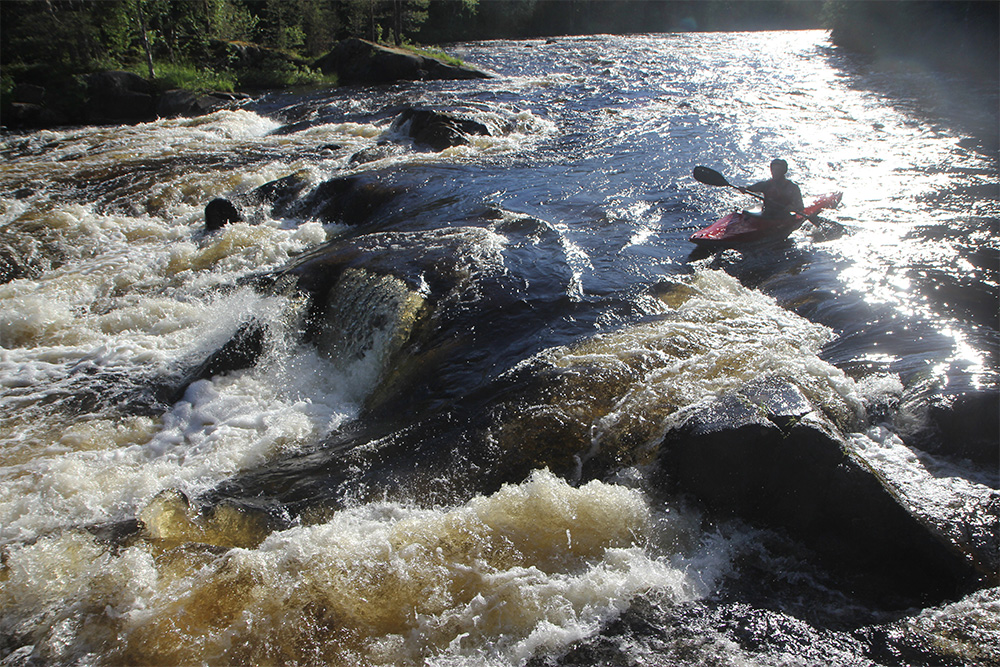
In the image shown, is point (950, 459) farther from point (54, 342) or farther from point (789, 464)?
point (54, 342)

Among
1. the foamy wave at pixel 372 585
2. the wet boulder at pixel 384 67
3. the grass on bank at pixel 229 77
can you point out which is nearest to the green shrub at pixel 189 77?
the grass on bank at pixel 229 77

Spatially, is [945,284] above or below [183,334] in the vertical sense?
above

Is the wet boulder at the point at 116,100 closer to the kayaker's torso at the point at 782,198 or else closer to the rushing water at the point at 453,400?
the rushing water at the point at 453,400

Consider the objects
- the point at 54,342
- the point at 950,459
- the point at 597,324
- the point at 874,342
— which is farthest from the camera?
the point at 54,342

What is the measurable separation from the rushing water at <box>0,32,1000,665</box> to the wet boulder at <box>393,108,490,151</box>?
155cm

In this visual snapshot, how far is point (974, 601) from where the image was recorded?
305 cm

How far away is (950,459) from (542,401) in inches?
104

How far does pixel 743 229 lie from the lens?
7.70 metres

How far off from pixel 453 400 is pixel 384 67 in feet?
64.2

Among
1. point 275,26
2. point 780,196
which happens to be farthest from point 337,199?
point 275,26

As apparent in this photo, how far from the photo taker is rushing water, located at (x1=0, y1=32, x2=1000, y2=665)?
3031 mm

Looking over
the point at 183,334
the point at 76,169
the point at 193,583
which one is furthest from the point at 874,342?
the point at 76,169

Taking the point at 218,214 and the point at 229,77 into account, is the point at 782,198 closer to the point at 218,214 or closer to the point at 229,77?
the point at 218,214

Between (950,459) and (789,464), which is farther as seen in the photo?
(950,459)
